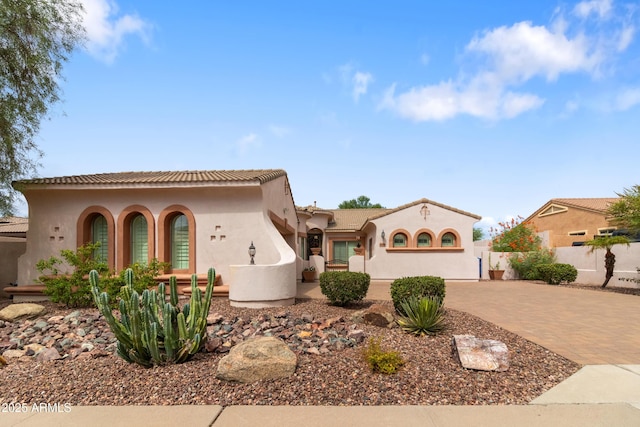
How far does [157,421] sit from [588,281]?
912 inches

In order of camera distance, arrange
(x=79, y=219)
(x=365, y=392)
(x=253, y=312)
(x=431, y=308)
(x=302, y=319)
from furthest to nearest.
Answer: (x=79, y=219) → (x=253, y=312) → (x=302, y=319) → (x=431, y=308) → (x=365, y=392)

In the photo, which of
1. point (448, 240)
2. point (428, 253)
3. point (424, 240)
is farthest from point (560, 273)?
point (424, 240)

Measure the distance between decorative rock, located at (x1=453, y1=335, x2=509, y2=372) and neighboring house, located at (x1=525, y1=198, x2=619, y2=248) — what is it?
2429 cm

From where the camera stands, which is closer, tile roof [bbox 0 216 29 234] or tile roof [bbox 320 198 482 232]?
tile roof [bbox 320 198 482 232]

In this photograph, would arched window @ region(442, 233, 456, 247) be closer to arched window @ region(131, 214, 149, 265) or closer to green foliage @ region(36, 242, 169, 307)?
arched window @ region(131, 214, 149, 265)

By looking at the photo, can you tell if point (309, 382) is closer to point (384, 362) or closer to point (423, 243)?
point (384, 362)

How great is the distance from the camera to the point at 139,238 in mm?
13625

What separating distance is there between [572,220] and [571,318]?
73.7 feet

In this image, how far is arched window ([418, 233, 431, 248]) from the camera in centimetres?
2208

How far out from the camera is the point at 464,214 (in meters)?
21.7

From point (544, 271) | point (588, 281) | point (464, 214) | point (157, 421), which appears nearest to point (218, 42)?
point (157, 421)

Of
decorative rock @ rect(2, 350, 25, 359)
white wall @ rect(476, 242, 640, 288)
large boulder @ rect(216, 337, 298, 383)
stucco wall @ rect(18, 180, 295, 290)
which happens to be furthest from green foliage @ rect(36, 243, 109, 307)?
white wall @ rect(476, 242, 640, 288)

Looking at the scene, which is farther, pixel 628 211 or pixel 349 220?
pixel 349 220

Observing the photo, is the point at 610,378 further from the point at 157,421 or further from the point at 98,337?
the point at 98,337
